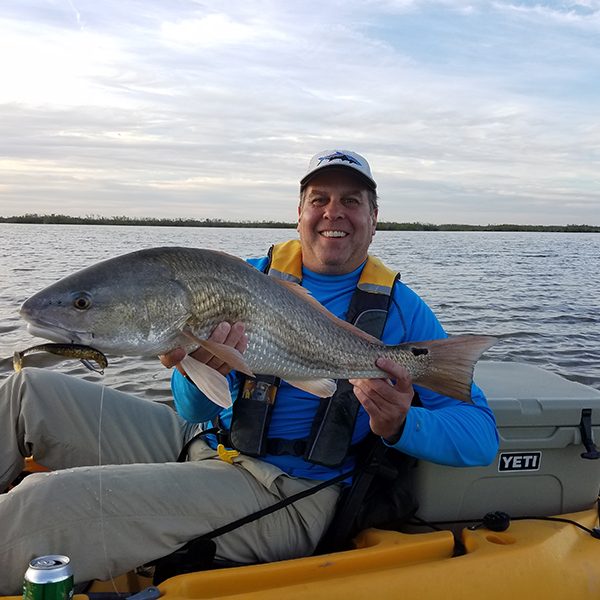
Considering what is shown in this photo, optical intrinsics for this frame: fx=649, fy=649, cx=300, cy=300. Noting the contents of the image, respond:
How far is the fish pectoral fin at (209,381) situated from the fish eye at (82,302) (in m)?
0.56

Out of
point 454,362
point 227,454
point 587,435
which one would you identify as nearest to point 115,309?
point 227,454

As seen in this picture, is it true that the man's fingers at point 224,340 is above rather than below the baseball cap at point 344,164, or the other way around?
below

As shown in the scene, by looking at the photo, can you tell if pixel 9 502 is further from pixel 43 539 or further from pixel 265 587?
pixel 265 587

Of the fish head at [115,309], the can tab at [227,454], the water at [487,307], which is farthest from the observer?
the water at [487,307]

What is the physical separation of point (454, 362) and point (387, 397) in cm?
40

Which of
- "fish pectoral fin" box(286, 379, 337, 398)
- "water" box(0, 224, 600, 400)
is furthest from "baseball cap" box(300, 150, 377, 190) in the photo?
"water" box(0, 224, 600, 400)

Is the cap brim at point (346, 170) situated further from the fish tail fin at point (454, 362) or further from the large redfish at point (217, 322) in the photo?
the fish tail fin at point (454, 362)

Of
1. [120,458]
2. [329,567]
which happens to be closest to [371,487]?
[329,567]

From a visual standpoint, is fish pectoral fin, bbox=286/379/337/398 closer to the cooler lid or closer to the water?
the cooler lid

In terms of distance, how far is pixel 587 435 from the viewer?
373 centimetres

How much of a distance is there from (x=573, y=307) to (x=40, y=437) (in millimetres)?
16726

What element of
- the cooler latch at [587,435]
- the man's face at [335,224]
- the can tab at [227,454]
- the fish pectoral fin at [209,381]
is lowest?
the can tab at [227,454]

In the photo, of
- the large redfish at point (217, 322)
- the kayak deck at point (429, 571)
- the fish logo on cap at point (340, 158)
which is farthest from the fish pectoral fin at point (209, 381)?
the fish logo on cap at point (340, 158)

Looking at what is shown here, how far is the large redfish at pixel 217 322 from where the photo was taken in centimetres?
285
